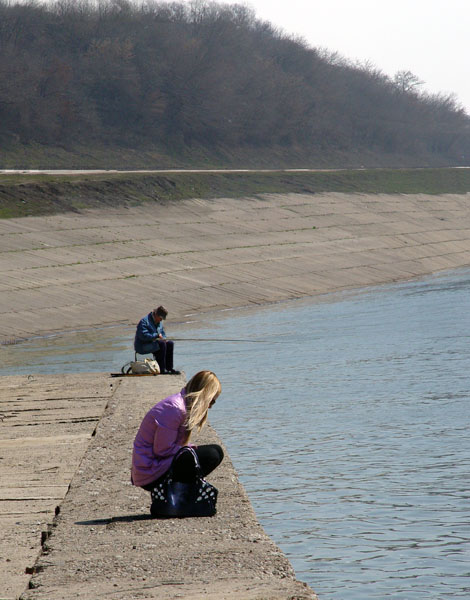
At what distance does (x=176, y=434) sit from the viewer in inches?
303

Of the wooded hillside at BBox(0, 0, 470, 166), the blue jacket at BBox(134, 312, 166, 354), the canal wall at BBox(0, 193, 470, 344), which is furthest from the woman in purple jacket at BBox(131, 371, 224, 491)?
the wooded hillside at BBox(0, 0, 470, 166)

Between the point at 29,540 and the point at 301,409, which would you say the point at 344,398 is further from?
the point at 29,540

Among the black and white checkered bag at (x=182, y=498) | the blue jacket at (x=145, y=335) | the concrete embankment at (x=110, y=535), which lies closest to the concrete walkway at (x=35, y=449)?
the concrete embankment at (x=110, y=535)

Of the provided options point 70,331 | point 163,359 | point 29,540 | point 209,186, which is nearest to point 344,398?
point 163,359

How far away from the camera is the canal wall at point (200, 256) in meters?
31.9

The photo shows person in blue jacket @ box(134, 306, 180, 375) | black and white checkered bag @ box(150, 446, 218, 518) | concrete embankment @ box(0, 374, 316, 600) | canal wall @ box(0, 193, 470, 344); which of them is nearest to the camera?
concrete embankment @ box(0, 374, 316, 600)

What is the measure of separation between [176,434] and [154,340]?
34.3 ft

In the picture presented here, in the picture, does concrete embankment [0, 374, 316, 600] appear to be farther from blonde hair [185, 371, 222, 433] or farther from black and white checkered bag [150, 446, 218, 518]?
blonde hair [185, 371, 222, 433]

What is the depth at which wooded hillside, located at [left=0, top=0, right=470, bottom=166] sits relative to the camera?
71.5 meters

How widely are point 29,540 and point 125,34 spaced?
3299 inches

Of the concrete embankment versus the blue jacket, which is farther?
the blue jacket

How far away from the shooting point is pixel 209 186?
5200 centimetres

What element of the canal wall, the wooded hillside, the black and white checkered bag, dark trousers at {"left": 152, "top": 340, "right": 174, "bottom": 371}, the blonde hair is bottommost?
the canal wall

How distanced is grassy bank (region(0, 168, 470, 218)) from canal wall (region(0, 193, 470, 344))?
36.3 inches
